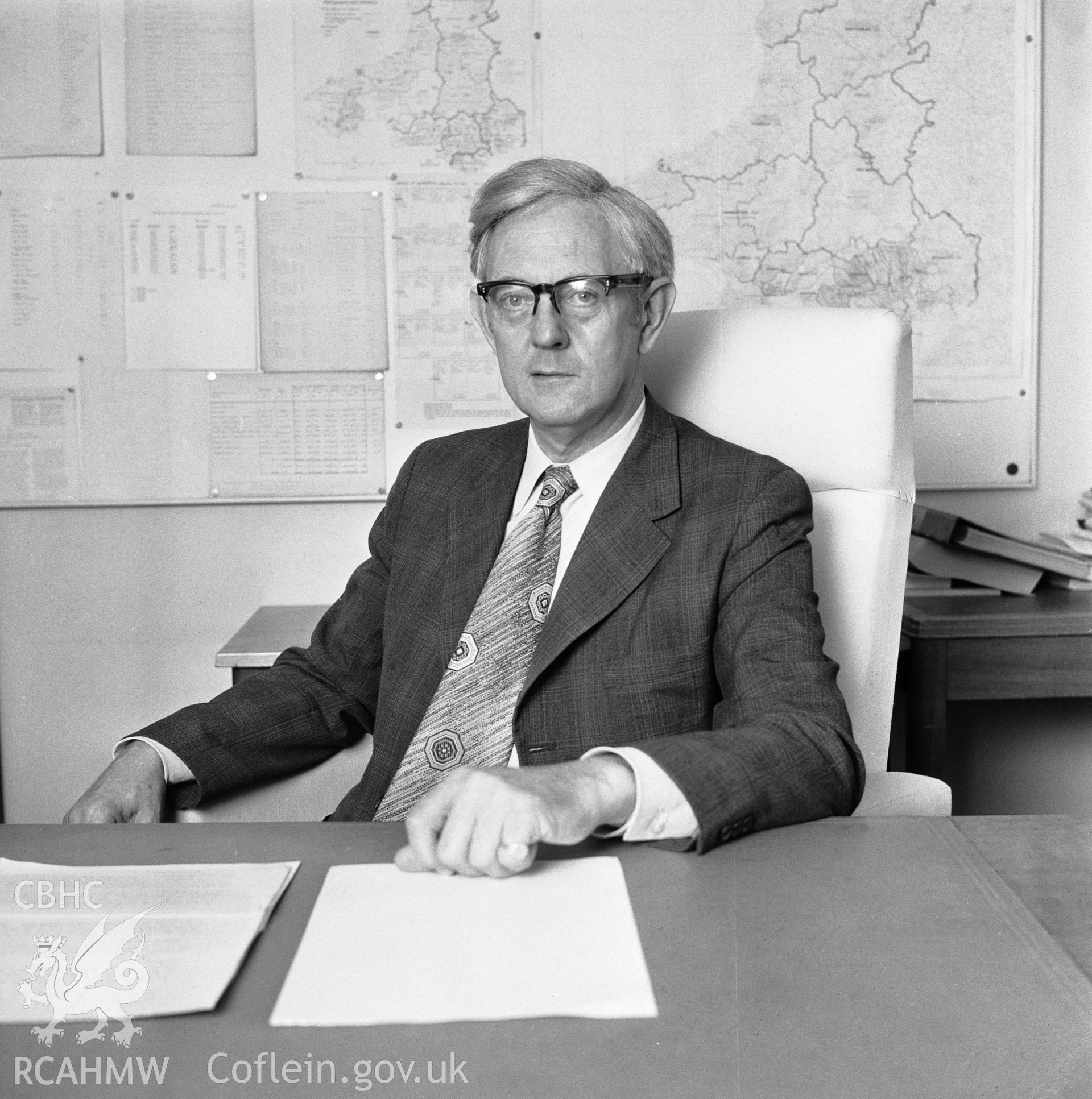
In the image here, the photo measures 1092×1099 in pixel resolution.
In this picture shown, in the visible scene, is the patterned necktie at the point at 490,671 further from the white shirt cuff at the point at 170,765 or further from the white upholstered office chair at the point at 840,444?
the white shirt cuff at the point at 170,765

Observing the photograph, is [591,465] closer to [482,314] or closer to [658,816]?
[482,314]

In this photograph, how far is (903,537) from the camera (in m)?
1.52

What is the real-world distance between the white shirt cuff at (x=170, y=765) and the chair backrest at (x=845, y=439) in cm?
75

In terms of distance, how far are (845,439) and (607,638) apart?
1.39 ft

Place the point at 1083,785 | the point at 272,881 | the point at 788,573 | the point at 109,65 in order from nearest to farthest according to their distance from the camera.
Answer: the point at 272,881
the point at 788,573
the point at 109,65
the point at 1083,785

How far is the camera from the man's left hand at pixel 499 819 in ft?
2.86

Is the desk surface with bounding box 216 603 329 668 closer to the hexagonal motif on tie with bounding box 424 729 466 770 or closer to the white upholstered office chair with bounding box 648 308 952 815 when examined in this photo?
the hexagonal motif on tie with bounding box 424 729 466 770

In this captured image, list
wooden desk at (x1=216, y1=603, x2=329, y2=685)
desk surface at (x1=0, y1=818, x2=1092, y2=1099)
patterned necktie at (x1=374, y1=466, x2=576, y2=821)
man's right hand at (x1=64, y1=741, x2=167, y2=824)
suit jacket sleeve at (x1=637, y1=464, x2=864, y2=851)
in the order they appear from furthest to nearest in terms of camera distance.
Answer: wooden desk at (x1=216, y1=603, x2=329, y2=685), patterned necktie at (x1=374, y1=466, x2=576, y2=821), man's right hand at (x1=64, y1=741, x2=167, y2=824), suit jacket sleeve at (x1=637, y1=464, x2=864, y2=851), desk surface at (x1=0, y1=818, x2=1092, y2=1099)

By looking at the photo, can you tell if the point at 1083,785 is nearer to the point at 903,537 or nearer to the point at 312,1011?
the point at 903,537

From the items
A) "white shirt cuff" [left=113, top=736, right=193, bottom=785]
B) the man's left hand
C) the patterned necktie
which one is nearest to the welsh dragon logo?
the man's left hand

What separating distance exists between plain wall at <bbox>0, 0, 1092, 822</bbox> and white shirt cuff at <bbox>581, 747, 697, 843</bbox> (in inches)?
68.5

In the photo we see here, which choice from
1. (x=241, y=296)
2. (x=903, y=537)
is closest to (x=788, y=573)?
(x=903, y=537)

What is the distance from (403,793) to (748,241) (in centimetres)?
159

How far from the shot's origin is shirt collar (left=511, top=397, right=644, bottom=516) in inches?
59.2
